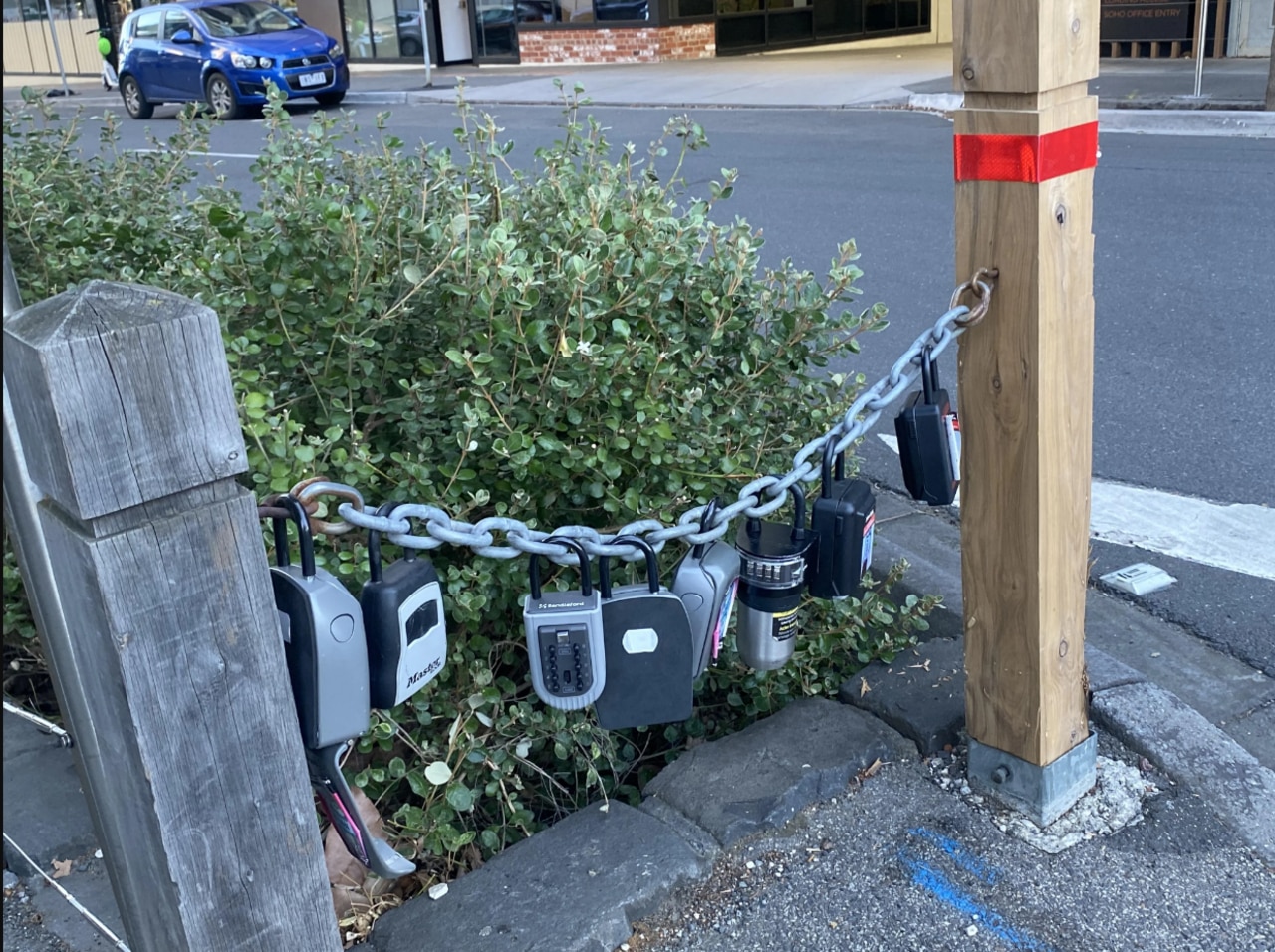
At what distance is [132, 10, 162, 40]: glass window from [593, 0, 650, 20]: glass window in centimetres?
770

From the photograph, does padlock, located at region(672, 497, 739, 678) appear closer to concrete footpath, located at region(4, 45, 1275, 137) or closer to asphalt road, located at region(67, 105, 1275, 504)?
asphalt road, located at region(67, 105, 1275, 504)

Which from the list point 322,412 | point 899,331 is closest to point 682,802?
point 322,412

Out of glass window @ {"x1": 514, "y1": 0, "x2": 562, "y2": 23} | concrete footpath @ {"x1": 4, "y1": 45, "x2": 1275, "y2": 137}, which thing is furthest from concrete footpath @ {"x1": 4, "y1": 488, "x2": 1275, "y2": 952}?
glass window @ {"x1": 514, "y1": 0, "x2": 562, "y2": 23}

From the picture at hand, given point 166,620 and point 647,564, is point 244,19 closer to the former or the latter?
point 647,564

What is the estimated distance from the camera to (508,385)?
9.44 feet

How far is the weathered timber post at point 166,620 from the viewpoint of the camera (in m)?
1.41

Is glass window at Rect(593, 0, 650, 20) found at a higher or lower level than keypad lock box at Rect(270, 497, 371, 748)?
higher

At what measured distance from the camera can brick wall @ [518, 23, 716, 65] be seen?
22719 millimetres

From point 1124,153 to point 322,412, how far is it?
9.94m

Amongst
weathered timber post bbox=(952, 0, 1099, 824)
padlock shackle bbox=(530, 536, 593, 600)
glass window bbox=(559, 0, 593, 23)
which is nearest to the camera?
padlock shackle bbox=(530, 536, 593, 600)

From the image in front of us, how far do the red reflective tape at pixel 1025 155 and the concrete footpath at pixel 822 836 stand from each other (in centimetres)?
126

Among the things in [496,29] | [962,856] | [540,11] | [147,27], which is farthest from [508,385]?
[496,29]

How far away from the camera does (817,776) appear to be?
271cm

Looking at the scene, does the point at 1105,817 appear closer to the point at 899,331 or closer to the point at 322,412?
the point at 322,412
